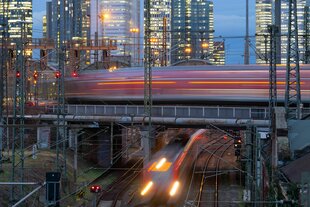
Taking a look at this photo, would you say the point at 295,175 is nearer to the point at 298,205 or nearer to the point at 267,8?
the point at 298,205

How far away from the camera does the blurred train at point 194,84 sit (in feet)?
93.3

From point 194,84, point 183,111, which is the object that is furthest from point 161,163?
point 194,84

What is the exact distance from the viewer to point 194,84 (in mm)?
29703

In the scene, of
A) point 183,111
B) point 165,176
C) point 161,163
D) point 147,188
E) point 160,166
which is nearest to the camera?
point 147,188

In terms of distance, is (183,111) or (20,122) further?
(183,111)

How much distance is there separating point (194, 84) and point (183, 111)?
11.2ft

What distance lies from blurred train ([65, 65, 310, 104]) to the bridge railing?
9.53 ft

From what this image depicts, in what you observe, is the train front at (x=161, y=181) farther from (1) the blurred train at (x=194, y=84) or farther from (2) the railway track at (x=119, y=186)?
(1) the blurred train at (x=194, y=84)

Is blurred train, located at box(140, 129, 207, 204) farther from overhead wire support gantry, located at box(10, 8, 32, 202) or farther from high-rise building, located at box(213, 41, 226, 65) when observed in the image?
high-rise building, located at box(213, 41, 226, 65)

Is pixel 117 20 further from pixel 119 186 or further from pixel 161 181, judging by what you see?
pixel 161 181

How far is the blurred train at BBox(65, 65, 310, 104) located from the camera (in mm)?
28438

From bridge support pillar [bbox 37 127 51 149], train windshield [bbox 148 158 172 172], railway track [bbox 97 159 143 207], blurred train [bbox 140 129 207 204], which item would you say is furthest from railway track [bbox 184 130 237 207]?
bridge support pillar [bbox 37 127 51 149]

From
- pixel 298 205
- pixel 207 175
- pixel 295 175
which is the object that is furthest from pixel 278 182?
pixel 207 175

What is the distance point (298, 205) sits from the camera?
30.3 feet
